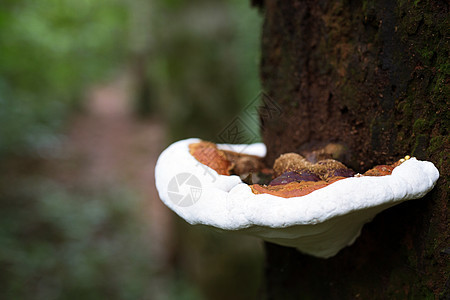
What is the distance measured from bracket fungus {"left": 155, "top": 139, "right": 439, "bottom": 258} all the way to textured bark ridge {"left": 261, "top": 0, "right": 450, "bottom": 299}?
5.4 inches

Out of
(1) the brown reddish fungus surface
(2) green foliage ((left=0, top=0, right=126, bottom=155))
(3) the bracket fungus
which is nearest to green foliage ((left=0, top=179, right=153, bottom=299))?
(2) green foliage ((left=0, top=0, right=126, bottom=155))

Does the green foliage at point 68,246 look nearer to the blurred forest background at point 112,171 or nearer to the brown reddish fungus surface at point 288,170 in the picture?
the blurred forest background at point 112,171

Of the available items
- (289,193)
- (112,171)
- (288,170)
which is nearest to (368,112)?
Result: (288,170)

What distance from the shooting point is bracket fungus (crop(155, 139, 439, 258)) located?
28.1 inches

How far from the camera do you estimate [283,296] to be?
5.37 ft

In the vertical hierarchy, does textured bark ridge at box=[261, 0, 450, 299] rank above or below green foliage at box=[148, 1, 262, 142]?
below

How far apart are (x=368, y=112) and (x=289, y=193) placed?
22.5 inches

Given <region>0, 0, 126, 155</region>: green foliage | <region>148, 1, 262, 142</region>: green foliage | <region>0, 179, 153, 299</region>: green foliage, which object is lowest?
<region>0, 179, 153, 299</region>: green foliage

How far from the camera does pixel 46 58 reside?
24.1 ft

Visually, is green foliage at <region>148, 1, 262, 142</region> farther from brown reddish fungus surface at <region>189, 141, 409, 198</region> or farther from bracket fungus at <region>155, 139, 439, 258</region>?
bracket fungus at <region>155, 139, 439, 258</region>

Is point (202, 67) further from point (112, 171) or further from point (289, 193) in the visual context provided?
point (112, 171)

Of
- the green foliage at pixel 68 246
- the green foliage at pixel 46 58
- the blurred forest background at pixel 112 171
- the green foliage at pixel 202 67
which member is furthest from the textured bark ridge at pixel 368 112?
the green foliage at pixel 46 58

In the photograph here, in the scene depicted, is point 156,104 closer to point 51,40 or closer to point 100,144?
point 100,144

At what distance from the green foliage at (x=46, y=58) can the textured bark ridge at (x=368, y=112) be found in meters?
4.29
